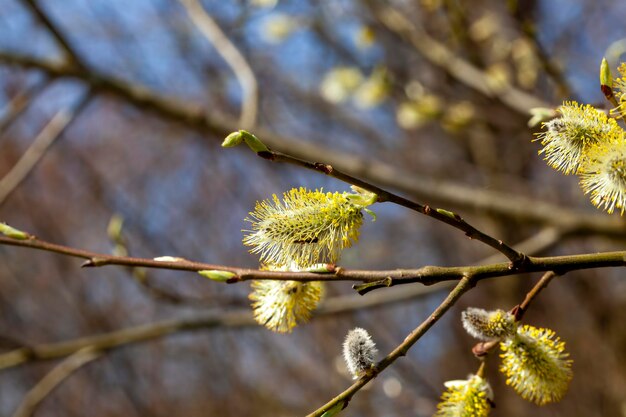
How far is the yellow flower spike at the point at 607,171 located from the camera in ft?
3.25

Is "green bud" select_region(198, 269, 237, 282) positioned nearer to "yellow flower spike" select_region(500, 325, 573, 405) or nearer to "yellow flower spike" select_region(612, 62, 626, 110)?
→ "yellow flower spike" select_region(500, 325, 573, 405)

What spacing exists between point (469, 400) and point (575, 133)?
1.58 ft

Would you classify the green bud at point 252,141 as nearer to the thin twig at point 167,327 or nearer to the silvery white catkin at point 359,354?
the silvery white catkin at point 359,354

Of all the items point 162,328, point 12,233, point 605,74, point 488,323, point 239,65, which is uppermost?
point 239,65

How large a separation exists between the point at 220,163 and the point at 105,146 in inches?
69.4

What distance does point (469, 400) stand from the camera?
3.62 feet

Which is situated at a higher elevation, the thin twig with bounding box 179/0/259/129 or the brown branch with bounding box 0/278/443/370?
the thin twig with bounding box 179/0/259/129

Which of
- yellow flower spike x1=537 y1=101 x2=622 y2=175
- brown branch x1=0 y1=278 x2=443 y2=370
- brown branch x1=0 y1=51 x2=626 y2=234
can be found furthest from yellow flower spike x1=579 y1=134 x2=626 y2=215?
brown branch x1=0 y1=51 x2=626 y2=234

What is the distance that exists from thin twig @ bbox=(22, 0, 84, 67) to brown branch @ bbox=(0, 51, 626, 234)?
4 cm

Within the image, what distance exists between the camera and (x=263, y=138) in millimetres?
2748

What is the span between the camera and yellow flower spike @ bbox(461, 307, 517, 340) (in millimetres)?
1055

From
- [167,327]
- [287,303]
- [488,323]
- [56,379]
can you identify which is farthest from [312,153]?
[488,323]

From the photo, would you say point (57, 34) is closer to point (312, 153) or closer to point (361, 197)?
point (312, 153)

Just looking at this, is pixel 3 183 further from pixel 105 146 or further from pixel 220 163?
pixel 105 146
